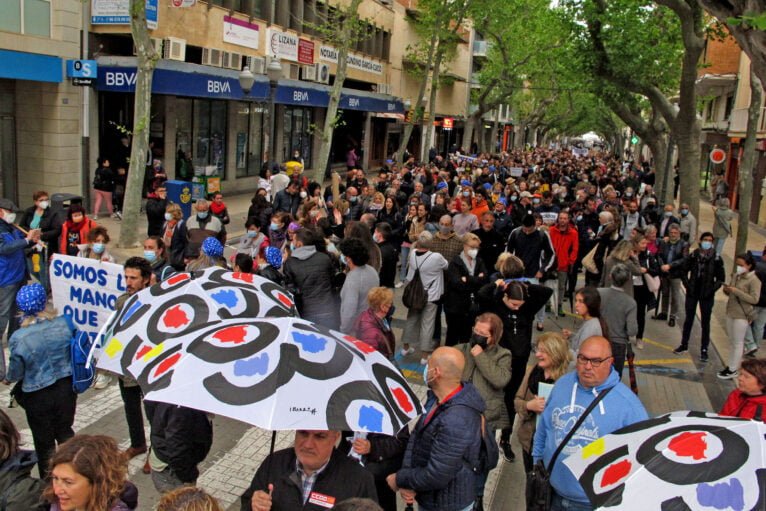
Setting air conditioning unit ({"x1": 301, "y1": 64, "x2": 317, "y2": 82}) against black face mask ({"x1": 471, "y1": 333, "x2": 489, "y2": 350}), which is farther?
air conditioning unit ({"x1": 301, "y1": 64, "x2": 317, "y2": 82})

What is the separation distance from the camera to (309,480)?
345cm

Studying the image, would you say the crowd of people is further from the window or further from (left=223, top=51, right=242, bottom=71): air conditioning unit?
(left=223, top=51, right=242, bottom=71): air conditioning unit

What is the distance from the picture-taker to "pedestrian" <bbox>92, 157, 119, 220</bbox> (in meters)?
17.0

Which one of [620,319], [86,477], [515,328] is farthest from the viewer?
[620,319]

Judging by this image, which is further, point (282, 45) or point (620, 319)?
point (282, 45)

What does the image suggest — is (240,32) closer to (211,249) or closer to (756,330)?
(211,249)

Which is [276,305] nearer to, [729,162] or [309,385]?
[309,385]

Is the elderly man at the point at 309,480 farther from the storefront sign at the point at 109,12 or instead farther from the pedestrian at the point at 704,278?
the storefront sign at the point at 109,12

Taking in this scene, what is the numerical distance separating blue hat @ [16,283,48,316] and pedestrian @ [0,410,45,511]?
60.9 inches

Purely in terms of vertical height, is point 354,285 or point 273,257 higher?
point 273,257

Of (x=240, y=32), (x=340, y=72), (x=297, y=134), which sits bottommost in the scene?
(x=297, y=134)

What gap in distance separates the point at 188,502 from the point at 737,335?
8385mm

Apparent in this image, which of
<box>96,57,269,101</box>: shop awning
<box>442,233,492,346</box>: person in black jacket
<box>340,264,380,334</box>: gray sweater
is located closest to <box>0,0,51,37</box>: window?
<box>96,57,269,101</box>: shop awning

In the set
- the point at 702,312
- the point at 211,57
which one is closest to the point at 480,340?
the point at 702,312
